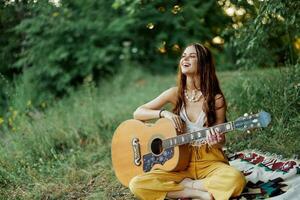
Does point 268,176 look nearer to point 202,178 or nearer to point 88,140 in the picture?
point 202,178

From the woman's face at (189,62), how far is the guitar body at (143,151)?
15.8 inches

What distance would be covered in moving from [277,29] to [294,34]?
0.22 metres

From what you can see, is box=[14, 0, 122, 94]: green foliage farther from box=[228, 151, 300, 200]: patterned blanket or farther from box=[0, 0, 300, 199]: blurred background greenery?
box=[228, 151, 300, 200]: patterned blanket

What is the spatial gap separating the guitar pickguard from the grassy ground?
0.35 metres

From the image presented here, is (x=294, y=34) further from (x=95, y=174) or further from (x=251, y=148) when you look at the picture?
(x=95, y=174)

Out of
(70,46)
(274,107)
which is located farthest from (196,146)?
(70,46)

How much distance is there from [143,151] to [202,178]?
504 mm

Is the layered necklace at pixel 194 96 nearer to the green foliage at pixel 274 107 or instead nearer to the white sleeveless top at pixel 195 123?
the white sleeveless top at pixel 195 123

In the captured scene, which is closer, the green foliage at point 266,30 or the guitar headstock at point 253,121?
the guitar headstock at point 253,121

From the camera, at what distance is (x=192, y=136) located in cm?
354

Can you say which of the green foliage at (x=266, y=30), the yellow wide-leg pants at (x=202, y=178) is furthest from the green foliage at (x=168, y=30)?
the yellow wide-leg pants at (x=202, y=178)

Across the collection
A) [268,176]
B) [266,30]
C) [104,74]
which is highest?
[266,30]

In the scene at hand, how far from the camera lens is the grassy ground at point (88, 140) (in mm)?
4379

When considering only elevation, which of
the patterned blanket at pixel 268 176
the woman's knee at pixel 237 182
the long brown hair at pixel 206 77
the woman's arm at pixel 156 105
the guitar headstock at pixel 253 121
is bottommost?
the patterned blanket at pixel 268 176
